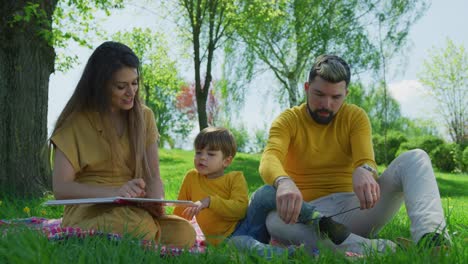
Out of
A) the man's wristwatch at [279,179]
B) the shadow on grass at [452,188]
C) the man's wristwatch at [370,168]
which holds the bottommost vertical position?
the shadow on grass at [452,188]

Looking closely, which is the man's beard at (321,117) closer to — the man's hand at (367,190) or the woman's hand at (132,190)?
the man's hand at (367,190)

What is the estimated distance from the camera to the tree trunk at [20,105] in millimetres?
6973

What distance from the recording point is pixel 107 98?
144 inches

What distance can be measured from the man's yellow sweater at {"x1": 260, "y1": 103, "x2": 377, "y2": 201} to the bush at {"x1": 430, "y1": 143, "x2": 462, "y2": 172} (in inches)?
790

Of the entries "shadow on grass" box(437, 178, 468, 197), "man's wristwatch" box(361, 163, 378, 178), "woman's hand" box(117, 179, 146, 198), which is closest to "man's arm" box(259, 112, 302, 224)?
"man's wristwatch" box(361, 163, 378, 178)

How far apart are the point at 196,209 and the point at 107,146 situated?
82cm

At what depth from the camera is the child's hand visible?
4027 mm

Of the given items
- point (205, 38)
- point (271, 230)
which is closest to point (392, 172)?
point (271, 230)

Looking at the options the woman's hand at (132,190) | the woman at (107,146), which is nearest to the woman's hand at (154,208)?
the woman at (107,146)

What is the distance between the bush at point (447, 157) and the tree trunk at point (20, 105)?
1892 centimetres

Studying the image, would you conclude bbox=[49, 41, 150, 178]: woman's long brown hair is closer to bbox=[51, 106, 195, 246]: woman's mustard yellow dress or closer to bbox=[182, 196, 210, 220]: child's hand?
bbox=[51, 106, 195, 246]: woman's mustard yellow dress

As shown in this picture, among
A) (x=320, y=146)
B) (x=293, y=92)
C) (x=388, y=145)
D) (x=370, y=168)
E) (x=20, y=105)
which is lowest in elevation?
(x=388, y=145)

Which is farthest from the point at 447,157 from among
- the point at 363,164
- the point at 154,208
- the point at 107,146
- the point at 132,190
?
the point at 132,190

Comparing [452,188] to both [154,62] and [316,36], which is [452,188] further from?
[154,62]
